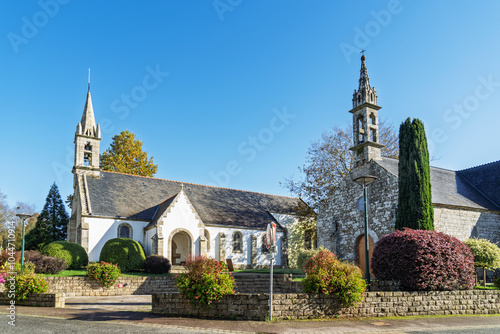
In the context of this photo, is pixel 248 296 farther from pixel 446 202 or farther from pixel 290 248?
pixel 290 248

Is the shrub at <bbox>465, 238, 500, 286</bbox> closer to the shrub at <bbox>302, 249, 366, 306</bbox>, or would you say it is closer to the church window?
the shrub at <bbox>302, 249, 366, 306</bbox>

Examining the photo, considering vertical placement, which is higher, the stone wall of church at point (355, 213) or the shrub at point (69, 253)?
the stone wall of church at point (355, 213)

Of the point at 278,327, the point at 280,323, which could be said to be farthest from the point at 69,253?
the point at 278,327

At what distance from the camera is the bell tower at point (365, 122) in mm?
24172

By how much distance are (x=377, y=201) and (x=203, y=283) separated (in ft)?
48.0

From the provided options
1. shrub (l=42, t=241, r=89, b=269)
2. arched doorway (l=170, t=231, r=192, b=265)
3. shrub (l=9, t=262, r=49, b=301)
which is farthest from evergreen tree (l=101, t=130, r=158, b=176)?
shrub (l=9, t=262, r=49, b=301)

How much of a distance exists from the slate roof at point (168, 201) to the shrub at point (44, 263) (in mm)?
7483

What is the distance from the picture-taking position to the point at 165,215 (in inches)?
1109

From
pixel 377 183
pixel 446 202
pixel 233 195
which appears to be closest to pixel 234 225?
pixel 233 195

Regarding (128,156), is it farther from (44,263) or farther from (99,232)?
(44,263)

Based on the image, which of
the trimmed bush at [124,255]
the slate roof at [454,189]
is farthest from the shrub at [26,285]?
the slate roof at [454,189]

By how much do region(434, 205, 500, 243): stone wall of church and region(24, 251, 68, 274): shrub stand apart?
20.7 m

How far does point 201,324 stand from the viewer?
34.0 feet

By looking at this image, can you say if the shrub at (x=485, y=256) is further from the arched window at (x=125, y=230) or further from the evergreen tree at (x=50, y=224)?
the evergreen tree at (x=50, y=224)
